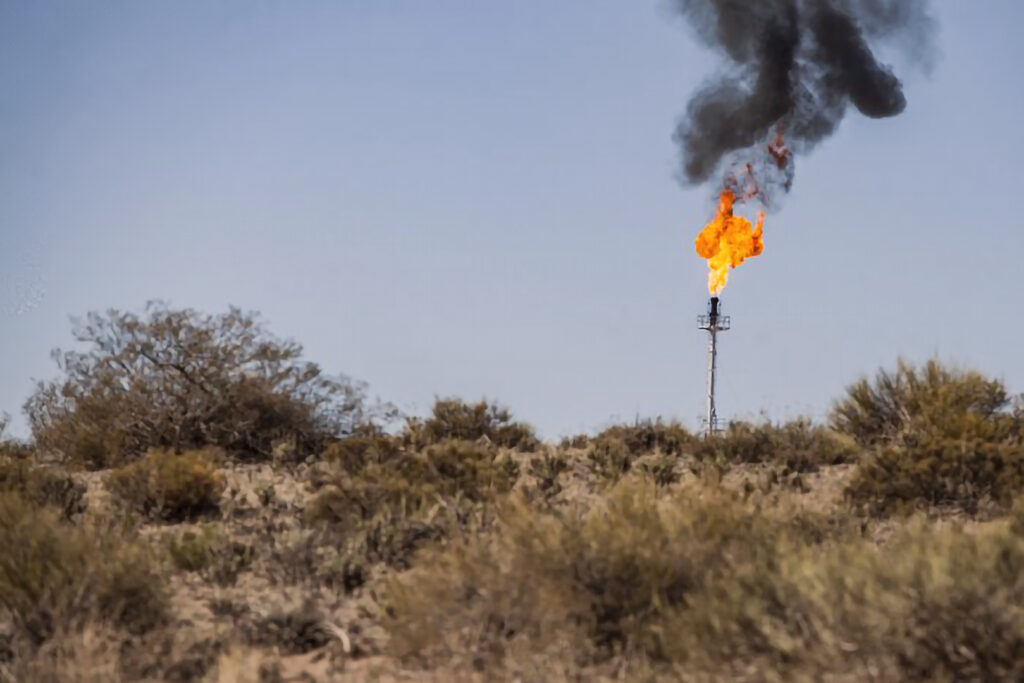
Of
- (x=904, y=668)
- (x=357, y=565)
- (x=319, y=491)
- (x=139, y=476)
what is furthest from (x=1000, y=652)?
(x=139, y=476)

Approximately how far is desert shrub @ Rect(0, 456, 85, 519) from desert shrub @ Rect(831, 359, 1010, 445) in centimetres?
1100

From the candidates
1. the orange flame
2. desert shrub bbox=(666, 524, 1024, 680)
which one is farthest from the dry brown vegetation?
the orange flame

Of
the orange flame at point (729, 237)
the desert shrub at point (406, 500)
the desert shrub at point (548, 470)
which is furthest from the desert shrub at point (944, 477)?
the orange flame at point (729, 237)

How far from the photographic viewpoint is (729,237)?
53.3 m

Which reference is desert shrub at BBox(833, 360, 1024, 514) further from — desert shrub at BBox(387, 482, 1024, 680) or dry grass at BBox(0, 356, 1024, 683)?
desert shrub at BBox(387, 482, 1024, 680)

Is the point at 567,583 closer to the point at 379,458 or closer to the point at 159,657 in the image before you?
the point at 159,657

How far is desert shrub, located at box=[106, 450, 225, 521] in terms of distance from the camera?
49.5 ft

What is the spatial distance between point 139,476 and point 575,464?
21.1 ft

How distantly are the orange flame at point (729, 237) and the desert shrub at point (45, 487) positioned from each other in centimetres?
3838

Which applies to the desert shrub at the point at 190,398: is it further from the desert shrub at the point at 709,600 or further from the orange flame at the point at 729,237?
the orange flame at the point at 729,237

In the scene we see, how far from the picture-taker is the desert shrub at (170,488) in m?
15.1

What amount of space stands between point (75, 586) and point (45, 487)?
6.71 m

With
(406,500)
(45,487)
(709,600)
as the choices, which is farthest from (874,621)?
(45,487)

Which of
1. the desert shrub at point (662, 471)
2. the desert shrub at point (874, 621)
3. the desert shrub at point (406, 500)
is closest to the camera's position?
the desert shrub at point (874, 621)
